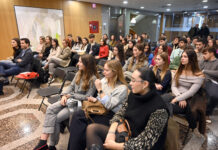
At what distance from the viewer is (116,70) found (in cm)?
183

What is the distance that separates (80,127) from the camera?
5.16 ft

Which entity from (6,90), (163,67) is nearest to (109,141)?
(163,67)

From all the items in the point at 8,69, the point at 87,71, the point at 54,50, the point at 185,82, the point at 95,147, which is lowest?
the point at 95,147

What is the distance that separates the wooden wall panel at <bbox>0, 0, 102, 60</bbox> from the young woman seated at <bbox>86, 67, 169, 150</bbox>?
270 inches

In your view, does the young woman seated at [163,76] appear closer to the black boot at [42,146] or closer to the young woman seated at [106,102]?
the young woman seated at [106,102]

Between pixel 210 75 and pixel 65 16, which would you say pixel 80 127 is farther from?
pixel 65 16

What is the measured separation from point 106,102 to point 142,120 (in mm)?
566

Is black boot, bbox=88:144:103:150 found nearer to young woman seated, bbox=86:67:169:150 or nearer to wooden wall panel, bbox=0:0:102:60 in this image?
young woman seated, bbox=86:67:169:150

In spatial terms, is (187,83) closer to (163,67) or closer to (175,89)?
(175,89)

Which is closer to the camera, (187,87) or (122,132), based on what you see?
(122,132)

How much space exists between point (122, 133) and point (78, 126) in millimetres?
536

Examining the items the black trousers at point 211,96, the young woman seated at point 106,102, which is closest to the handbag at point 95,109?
the young woman seated at point 106,102

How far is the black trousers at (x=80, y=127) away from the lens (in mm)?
1514

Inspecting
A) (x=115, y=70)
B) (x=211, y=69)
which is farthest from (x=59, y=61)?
(x=211, y=69)
